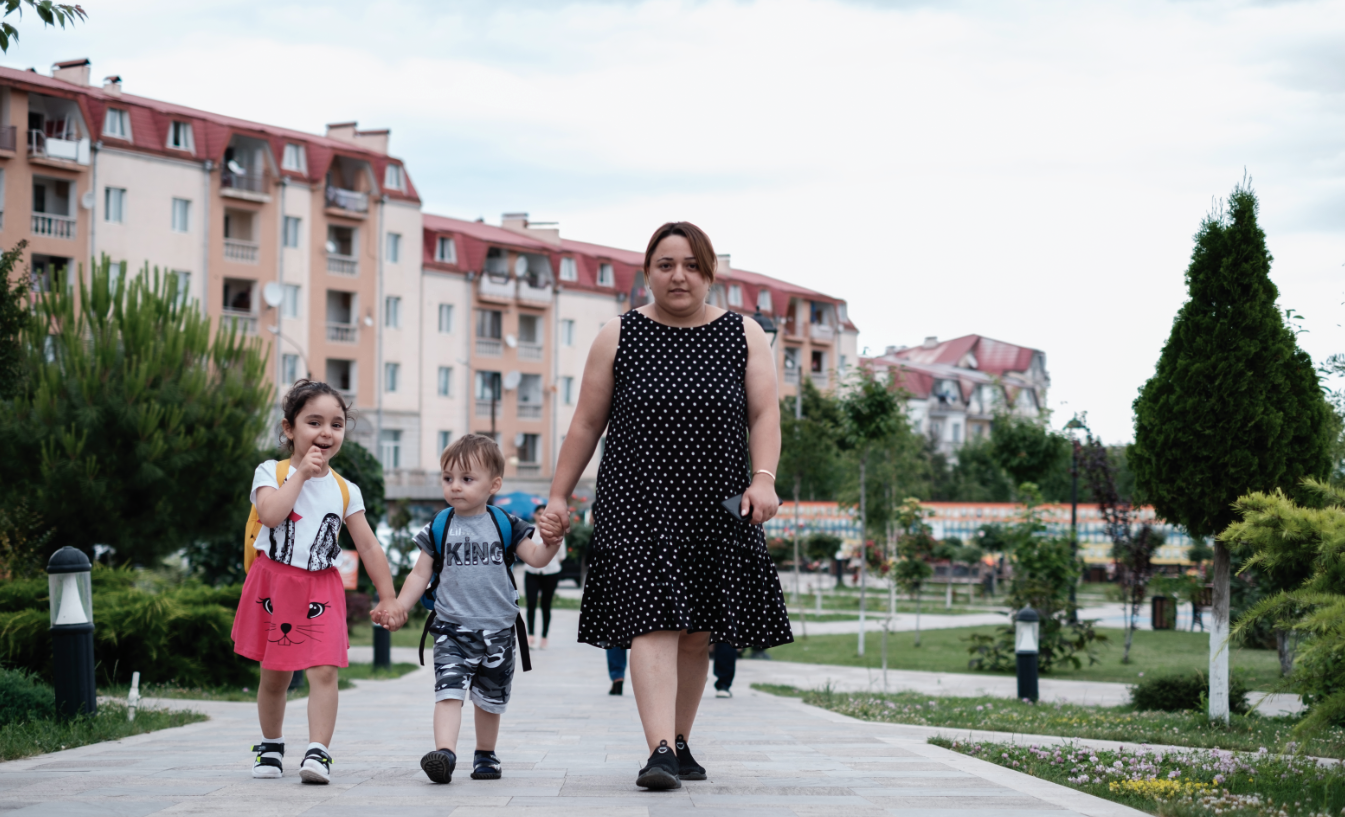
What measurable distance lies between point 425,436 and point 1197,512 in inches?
1830

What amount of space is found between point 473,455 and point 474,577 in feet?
1.61

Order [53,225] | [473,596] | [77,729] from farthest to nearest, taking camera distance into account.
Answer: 1. [53,225]
2. [77,729]
3. [473,596]

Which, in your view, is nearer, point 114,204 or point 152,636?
point 152,636

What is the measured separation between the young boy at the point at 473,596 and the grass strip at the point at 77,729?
2097 millimetres

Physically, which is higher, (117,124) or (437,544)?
(117,124)

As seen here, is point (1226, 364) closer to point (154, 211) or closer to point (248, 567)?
point (248, 567)

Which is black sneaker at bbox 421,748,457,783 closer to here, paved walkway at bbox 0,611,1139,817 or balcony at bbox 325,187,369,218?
paved walkway at bbox 0,611,1139,817

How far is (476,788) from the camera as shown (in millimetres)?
4500

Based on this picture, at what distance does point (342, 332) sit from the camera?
49.9 meters

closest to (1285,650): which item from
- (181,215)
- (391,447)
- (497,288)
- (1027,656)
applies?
(1027,656)

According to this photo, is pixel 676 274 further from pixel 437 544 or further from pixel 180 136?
pixel 180 136

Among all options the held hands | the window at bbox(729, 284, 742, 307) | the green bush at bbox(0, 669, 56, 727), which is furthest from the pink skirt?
the window at bbox(729, 284, 742, 307)

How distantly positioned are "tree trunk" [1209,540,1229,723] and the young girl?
20.2ft

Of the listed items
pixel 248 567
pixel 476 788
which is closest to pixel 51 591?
pixel 248 567
